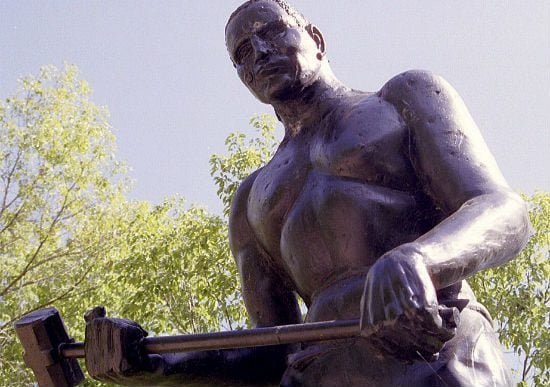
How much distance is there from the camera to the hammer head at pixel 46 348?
2.58m

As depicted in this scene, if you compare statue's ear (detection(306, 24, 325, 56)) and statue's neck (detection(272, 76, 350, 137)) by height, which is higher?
statue's ear (detection(306, 24, 325, 56))

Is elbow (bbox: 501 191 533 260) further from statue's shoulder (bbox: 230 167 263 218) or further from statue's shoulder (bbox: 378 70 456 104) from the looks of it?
statue's shoulder (bbox: 230 167 263 218)

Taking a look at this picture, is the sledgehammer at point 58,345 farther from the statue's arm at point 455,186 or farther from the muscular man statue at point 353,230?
the statue's arm at point 455,186

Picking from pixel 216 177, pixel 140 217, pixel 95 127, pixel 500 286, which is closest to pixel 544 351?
pixel 500 286

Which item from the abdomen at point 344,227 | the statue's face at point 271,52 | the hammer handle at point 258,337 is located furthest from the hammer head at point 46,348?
the statue's face at point 271,52

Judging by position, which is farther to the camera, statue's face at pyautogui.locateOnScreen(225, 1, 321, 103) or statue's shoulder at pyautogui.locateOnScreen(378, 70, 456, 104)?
statue's face at pyautogui.locateOnScreen(225, 1, 321, 103)

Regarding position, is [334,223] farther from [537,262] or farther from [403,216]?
[537,262]

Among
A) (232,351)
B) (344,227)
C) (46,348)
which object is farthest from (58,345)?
(344,227)

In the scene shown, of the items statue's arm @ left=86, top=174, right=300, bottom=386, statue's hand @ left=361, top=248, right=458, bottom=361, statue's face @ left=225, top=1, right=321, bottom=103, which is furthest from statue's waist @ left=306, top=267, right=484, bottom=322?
statue's face @ left=225, top=1, right=321, bottom=103

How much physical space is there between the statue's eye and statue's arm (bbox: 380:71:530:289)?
1.59 ft

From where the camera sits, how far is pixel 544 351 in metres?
10.6

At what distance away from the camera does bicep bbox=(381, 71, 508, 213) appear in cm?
241

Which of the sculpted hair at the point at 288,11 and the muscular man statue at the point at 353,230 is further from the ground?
the sculpted hair at the point at 288,11

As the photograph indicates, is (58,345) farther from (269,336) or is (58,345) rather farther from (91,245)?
(91,245)
